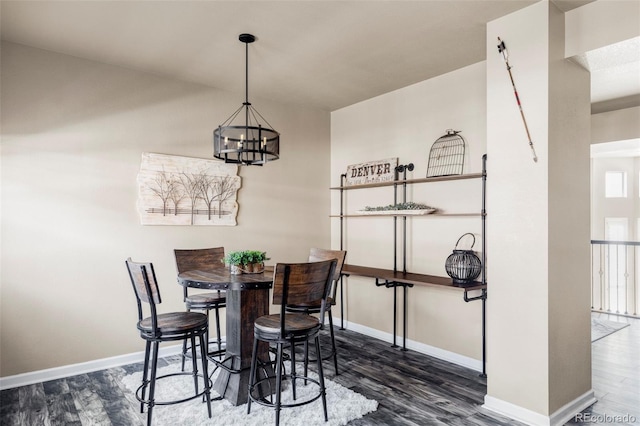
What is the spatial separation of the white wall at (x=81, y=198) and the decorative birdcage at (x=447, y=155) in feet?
7.33

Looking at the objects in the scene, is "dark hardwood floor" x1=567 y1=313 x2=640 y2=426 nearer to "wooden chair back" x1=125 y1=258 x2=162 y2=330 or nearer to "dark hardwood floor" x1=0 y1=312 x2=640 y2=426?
"dark hardwood floor" x1=0 y1=312 x2=640 y2=426

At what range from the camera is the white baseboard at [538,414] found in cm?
249

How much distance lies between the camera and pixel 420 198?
4.02 meters

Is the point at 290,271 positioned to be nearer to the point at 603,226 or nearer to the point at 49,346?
the point at 49,346

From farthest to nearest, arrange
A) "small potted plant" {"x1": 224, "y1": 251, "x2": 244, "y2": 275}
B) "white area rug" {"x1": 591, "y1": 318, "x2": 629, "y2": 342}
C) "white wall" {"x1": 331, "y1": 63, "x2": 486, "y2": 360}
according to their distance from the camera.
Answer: "white area rug" {"x1": 591, "y1": 318, "x2": 629, "y2": 342} < "white wall" {"x1": 331, "y1": 63, "x2": 486, "y2": 360} < "small potted plant" {"x1": 224, "y1": 251, "x2": 244, "y2": 275}

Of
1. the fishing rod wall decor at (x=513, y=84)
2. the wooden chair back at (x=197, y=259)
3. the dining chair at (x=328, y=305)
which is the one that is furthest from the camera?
the wooden chair back at (x=197, y=259)

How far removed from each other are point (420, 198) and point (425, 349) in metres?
1.52

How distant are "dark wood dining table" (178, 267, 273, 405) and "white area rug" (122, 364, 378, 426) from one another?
9 centimetres

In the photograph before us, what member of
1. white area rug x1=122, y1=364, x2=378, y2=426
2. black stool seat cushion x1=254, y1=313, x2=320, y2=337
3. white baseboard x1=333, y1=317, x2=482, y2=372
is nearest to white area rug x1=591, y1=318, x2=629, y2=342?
white baseboard x1=333, y1=317, x2=482, y2=372

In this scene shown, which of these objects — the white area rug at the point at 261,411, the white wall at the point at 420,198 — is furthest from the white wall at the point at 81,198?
the white wall at the point at 420,198

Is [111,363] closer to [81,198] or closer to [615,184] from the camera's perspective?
[81,198]

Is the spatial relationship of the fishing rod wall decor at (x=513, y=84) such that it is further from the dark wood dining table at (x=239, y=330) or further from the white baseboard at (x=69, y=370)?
the white baseboard at (x=69, y=370)

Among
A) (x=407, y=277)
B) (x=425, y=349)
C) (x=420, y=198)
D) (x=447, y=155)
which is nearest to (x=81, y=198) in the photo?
(x=407, y=277)

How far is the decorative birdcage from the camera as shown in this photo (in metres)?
3.67
